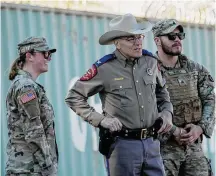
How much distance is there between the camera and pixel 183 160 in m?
5.63

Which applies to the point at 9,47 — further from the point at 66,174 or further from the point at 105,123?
the point at 105,123

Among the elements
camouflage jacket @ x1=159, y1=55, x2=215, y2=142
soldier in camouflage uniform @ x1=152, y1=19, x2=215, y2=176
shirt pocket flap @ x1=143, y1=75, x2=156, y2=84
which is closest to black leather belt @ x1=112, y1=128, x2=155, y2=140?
shirt pocket flap @ x1=143, y1=75, x2=156, y2=84

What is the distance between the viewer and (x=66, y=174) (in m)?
7.47

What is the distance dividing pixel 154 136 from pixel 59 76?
110 inches

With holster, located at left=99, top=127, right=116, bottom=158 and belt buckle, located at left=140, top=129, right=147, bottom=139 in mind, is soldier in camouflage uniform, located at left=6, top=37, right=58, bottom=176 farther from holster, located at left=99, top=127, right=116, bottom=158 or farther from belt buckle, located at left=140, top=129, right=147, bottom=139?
belt buckle, located at left=140, top=129, right=147, bottom=139

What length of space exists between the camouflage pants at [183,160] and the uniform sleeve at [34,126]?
1111 millimetres

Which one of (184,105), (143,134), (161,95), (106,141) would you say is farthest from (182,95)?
(106,141)

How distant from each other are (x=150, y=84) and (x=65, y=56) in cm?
283

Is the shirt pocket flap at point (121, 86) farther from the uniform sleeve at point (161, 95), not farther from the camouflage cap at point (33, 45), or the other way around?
the camouflage cap at point (33, 45)

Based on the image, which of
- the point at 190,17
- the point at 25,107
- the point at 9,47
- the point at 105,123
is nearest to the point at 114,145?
the point at 105,123

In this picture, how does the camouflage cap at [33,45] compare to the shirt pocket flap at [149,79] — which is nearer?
the shirt pocket flap at [149,79]

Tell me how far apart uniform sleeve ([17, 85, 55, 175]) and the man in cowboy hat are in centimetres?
26

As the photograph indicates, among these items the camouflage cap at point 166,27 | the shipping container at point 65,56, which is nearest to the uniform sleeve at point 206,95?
the camouflage cap at point 166,27

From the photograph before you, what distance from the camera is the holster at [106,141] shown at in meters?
4.85
